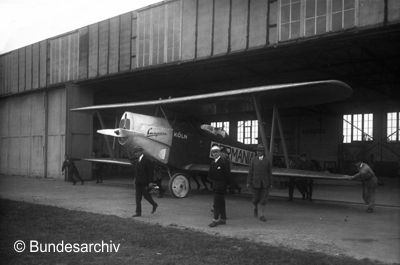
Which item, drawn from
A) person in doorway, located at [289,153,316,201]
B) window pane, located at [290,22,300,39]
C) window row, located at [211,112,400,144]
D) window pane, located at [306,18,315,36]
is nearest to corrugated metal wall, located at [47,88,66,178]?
window row, located at [211,112,400,144]

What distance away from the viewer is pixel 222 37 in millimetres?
16891

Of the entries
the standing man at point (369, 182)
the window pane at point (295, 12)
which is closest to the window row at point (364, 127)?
the window pane at point (295, 12)

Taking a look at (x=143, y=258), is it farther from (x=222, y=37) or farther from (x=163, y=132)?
(x=222, y=37)

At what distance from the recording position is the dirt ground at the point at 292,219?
772cm

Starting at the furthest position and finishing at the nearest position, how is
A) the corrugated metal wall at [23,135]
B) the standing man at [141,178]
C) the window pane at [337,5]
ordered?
the corrugated metal wall at [23,135] → the window pane at [337,5] → the standing man at [141,178]

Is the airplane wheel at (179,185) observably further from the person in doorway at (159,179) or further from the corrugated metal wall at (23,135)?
the corrugated metal wall at (23,135)

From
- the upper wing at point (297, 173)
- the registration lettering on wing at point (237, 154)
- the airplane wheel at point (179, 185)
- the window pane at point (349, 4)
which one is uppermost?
the window pane at point (349, 4)

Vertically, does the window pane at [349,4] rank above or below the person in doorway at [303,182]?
above

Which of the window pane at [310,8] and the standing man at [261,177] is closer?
the standing man at [261,177]

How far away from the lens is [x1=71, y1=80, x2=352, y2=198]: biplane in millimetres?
13386

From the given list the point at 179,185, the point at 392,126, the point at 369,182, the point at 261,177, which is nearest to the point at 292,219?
the point at 261,177

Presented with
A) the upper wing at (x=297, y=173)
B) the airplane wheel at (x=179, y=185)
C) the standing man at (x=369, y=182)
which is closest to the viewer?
the upper wing at (x=297, y=173)

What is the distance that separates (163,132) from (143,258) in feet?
31.9

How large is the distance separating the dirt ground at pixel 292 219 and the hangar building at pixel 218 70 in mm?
4689
